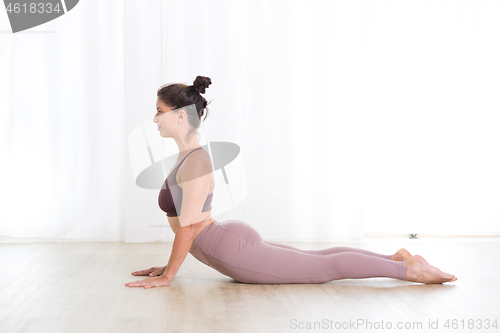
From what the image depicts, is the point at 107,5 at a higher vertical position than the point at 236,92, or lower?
higher

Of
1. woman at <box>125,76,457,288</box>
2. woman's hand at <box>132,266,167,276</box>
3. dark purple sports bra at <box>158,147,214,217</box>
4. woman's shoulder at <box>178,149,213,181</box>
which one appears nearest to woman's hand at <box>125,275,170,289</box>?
woman at <box>125,76,457,288</box>

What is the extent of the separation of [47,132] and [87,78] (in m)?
0.50

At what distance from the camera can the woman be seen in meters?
2.05

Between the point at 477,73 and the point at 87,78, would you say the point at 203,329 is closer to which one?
the point at 87,78

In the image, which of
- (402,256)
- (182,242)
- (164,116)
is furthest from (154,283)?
(402,256)

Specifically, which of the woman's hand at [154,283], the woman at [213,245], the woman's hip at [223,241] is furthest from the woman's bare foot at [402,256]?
the woman's hand at [154,283]

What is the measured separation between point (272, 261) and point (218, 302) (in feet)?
0.99

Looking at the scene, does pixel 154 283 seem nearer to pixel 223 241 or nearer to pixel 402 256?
pixel 223 241

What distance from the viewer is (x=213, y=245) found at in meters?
2.08

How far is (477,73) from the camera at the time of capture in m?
3.93

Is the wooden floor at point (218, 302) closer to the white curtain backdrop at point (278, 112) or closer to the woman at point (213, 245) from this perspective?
the woman at point (213, 245)

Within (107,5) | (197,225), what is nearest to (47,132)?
(107,5)

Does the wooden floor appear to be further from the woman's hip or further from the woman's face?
the woman's face

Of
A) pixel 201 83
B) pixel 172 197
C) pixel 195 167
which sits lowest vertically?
pixel 172 197
